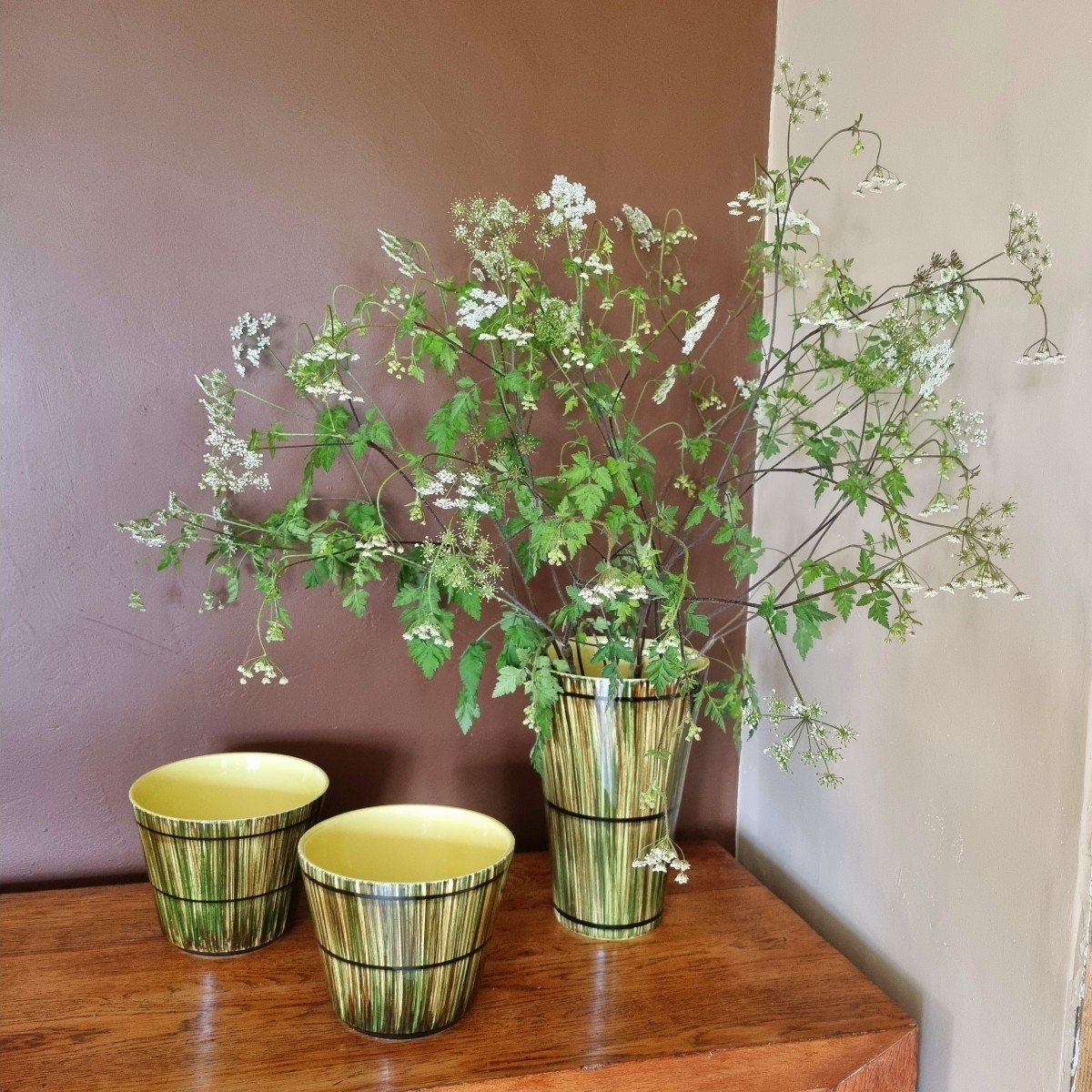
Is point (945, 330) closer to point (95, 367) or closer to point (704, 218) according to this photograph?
point (704, 218)

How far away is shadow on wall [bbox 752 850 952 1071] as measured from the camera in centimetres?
99

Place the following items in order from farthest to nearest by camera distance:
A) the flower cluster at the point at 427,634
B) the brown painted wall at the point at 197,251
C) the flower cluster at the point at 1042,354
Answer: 1. the brown painted wall at the point at 197,251
2. the flower cluster at the point at 427,634
3. the flower cluster at the point at 1042,354

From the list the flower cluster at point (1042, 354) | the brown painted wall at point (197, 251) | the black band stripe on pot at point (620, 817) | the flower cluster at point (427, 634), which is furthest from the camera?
the brown painted wall at point (197, 251)

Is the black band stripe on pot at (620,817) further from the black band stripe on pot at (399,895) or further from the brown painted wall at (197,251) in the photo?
the brown painted wall at (197,251)

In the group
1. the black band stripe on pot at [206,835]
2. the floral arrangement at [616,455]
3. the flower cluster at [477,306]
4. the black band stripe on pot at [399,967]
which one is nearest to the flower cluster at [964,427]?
the floral arrangement at [616,455]

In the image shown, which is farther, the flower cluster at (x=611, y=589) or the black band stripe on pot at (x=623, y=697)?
the black band stripe on pot at (x=623, y=697)

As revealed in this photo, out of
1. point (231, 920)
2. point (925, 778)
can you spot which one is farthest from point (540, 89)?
point (231, 920)

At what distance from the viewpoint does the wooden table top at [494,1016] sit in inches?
33.3

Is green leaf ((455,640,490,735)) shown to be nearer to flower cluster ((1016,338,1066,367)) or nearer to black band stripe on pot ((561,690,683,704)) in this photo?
black band stripe on pot ((561,690,683,704))

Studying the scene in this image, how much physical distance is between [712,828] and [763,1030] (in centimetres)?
53

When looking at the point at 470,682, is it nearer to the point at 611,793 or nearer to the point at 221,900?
the point at 611,793

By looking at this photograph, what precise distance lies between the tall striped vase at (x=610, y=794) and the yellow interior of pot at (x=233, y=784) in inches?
11.4

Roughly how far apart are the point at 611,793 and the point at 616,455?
36 cm

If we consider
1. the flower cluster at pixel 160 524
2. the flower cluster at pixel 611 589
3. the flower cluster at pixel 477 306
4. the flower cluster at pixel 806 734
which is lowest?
the flower cluster at pixel 806 734
